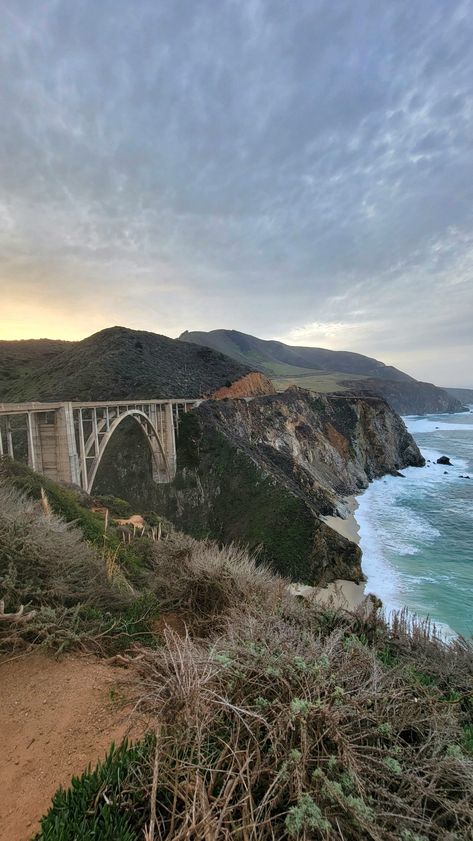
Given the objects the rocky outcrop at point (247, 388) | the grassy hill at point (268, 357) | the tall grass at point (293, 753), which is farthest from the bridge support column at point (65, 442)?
the grassy hill at point (268, 357)

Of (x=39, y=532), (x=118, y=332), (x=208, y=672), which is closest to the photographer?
(x=208, y=672)

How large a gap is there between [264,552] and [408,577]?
7.58m

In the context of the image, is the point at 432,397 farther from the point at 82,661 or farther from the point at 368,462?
the point at 82,661

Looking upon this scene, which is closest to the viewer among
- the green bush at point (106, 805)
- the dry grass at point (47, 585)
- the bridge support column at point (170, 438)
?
the green bush at point (106, 805)

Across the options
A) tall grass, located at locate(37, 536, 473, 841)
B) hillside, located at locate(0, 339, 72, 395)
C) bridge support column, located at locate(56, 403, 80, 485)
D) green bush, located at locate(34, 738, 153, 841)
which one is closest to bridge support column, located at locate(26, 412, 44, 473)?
bridge support column, located at locate(56, 403, 80, 485)

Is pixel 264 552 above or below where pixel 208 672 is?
below

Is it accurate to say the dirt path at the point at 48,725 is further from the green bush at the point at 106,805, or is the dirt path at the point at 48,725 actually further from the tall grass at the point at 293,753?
the tall grass at the point at 293,753

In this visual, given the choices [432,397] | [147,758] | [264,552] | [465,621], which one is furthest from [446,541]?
[432,397]

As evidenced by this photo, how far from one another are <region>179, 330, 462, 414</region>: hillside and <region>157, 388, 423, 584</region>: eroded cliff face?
45.7m

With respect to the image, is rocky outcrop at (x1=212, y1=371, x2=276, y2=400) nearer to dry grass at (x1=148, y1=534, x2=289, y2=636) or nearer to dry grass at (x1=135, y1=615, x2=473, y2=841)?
dry grass at (x1=148, y1=534, x2=289, y2=636)

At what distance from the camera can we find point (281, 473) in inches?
1156

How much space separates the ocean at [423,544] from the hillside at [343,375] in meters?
55.3

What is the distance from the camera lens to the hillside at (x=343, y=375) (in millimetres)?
112175

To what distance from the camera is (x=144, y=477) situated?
31.0 meters
